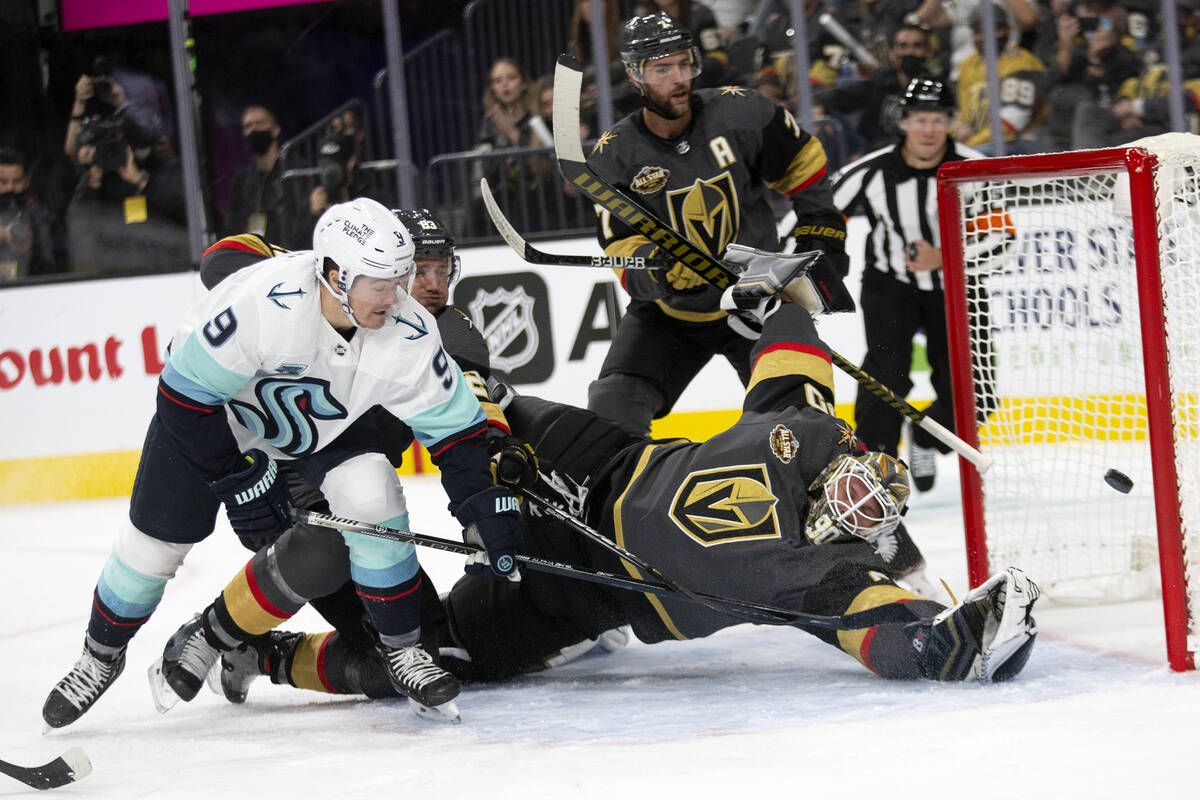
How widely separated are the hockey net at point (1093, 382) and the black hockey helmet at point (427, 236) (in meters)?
1.03

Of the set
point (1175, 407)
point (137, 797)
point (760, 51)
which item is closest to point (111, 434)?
point (760, 51)

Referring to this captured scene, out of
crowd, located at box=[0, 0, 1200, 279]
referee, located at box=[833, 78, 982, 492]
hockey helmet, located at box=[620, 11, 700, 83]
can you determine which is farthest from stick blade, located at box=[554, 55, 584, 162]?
crowd, located at box=[0, 0, 1200, 279]

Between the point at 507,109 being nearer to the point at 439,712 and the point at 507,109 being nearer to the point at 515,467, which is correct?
the point at 515,467

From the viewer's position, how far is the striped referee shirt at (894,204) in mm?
4258

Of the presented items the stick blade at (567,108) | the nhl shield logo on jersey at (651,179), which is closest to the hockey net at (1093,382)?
the nhl shield logo on jersey at (651,179)

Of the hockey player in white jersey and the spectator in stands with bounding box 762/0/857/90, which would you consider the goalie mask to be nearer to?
the hockey player in white jersey

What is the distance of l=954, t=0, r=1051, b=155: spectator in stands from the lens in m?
5.58

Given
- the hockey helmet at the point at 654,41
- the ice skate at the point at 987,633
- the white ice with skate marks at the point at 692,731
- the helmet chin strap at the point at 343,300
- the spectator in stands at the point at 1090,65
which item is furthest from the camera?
the spectator in stands at the point at 1090,65

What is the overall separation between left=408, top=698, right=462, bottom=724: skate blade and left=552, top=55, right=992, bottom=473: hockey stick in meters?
1.07

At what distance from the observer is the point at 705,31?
5762 mm

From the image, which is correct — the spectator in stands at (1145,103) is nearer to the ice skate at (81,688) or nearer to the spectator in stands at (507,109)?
the spectator in stands at (507,109)

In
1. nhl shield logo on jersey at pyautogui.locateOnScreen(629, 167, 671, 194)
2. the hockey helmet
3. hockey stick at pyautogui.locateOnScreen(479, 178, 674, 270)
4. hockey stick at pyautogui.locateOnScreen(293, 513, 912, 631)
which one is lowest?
hockey stick at pyautogui.locateOnScreen(293, 513, 912, 631)

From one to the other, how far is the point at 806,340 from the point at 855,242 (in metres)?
2.77

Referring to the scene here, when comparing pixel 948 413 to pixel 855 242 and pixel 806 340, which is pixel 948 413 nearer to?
pixel 855 242
